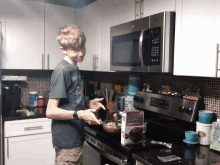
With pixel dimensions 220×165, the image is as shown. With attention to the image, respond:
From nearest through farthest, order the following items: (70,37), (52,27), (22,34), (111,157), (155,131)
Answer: (70,37) < (111,157) < (155,131) < (22,34) < (52,27)

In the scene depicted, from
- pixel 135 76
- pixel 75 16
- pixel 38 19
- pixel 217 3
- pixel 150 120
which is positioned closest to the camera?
pixel 217 3

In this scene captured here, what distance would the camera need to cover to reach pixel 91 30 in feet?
8.09

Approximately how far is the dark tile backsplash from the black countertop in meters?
0.33

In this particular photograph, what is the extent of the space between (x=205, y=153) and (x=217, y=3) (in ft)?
2.72

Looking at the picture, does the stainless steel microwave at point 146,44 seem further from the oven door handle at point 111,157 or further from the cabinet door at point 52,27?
the cabinet door at point 52,27

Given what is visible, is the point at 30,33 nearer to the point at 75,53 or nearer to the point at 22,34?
the point at 22,34

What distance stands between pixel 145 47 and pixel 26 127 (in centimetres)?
150

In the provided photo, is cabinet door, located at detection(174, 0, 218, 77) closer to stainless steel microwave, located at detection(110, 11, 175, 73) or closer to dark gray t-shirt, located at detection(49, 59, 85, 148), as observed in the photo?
stainless steel microwave, located at detection(110, 11, 175, 73)

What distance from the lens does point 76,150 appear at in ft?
4.52

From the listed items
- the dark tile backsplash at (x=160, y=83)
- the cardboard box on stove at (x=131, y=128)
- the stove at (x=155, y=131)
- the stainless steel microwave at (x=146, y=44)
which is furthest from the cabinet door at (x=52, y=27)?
the cardboard box on stove at (x=131, y=128)

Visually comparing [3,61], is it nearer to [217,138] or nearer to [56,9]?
[56,9]

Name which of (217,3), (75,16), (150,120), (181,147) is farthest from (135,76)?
(75,16)

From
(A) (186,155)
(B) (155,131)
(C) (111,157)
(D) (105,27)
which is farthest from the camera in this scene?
(D) (105,27)

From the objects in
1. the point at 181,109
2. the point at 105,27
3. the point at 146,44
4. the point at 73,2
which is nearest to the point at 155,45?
the point at 146,44
